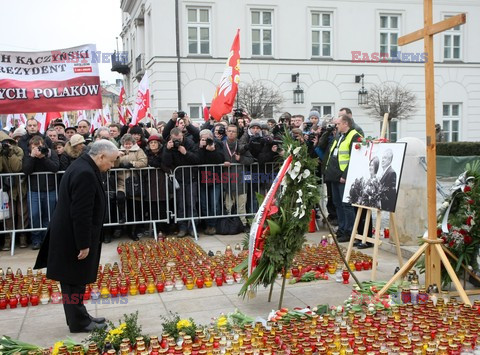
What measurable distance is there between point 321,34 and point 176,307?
24.1 m

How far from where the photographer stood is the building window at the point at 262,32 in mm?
26891

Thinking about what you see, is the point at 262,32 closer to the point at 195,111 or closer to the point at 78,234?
the point at 195,111

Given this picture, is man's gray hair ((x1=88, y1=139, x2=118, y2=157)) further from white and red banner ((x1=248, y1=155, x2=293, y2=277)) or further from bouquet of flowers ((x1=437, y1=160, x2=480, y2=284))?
bouquet of flowers ((x1=437, y1=160, x2=480, y2=284))

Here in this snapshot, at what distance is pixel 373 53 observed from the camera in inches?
1112

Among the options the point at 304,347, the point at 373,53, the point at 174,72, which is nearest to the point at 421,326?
the point at 304,347

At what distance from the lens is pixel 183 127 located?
10.6 m

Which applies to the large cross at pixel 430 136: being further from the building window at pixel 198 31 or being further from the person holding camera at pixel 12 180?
the building window at pixel 198 31

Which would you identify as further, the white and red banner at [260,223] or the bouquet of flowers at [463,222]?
the bouquet of flowers at [463,222]

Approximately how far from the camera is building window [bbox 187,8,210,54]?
85.7 feet

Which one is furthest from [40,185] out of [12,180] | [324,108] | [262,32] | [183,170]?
[324,108]

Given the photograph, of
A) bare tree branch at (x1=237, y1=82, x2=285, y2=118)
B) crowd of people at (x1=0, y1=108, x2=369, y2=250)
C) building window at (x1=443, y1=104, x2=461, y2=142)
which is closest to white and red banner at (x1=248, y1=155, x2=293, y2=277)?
crowd of people at (x1=0, y1=108, x2=369, y2=250)

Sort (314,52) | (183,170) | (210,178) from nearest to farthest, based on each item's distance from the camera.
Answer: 1. (183,170)
2. (210,178)
3. (314,52)

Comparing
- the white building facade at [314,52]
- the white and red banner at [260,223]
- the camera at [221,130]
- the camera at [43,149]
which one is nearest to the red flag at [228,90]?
the camera at [221,130]

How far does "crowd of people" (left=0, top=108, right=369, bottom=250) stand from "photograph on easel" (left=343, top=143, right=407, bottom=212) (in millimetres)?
1522
